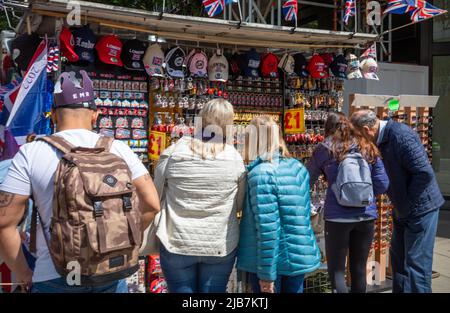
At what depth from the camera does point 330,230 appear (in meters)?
3.68

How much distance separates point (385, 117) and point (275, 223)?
2.96 m

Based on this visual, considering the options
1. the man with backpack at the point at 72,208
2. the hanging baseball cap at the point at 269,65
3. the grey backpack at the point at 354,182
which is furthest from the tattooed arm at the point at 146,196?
the hanging baseball cap at the point at 269,65

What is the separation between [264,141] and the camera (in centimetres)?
307

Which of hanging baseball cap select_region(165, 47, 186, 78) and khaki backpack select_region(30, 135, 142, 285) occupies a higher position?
hanging baseball cap select_region(165, 47, 186, 78)

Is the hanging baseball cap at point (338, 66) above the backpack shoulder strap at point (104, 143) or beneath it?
above

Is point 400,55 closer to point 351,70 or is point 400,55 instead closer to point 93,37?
point 351,70

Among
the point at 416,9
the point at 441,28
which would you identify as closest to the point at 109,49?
the point at 416,9

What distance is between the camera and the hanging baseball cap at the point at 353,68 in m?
5.97

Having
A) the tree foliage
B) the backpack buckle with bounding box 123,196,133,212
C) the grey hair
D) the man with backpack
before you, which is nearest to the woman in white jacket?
the man with backpack

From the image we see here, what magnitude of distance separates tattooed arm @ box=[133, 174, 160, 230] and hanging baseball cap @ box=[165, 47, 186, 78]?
292 centimetres

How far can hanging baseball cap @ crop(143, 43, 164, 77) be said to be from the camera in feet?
16.2

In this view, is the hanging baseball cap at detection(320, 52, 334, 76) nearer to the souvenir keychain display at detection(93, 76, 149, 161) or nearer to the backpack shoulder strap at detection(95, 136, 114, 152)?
the souvenir keychain display at detection(93, 76, 149, 161)

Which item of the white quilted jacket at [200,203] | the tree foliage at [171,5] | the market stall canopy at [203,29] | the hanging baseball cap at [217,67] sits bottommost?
the white quilted jacket at [200,203]

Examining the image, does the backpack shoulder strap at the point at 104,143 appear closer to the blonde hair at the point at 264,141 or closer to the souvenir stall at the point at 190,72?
the blonde hair at the point at 264,141
